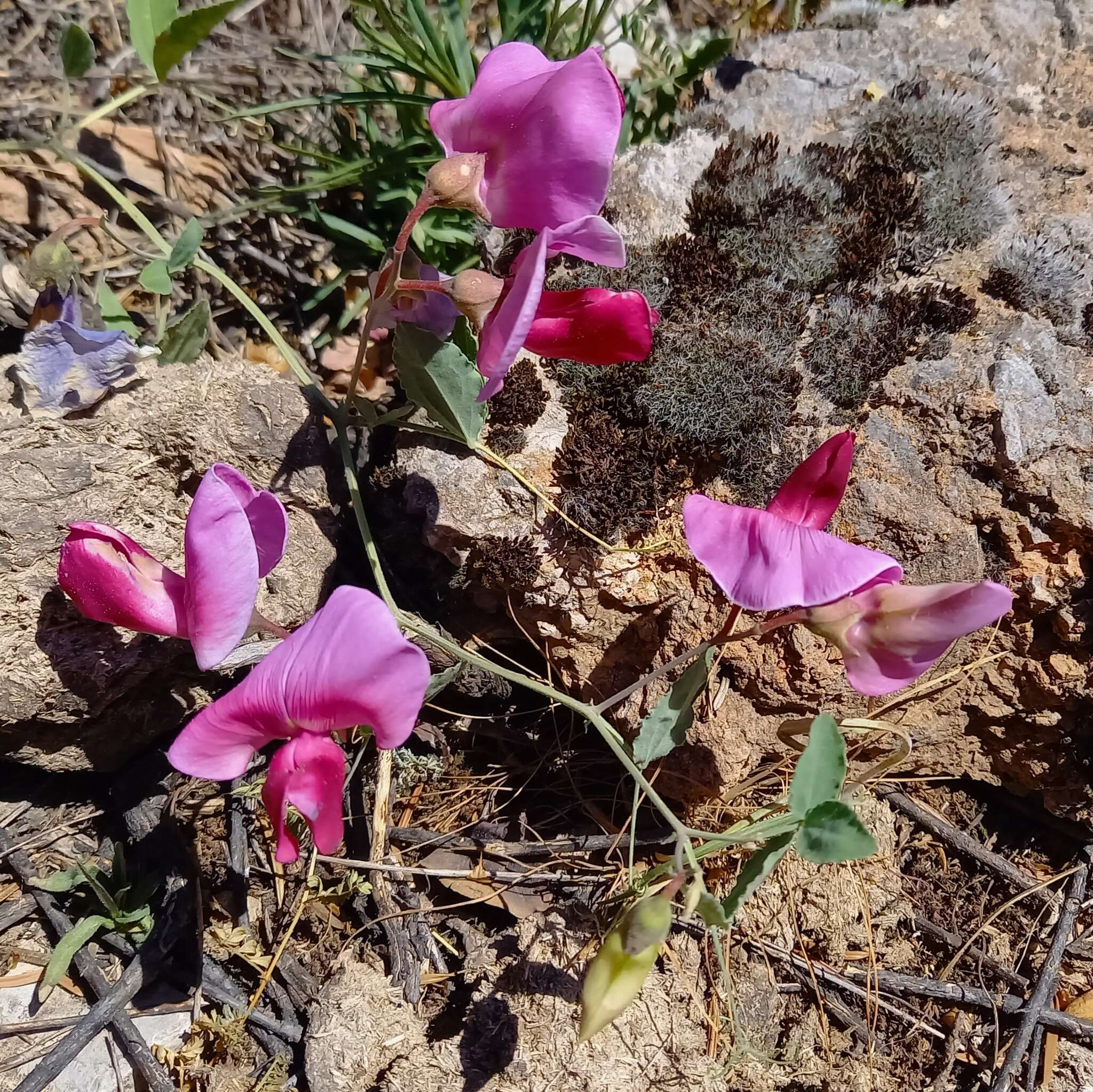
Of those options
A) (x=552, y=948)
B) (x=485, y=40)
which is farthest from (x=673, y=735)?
(x=485, y=40)

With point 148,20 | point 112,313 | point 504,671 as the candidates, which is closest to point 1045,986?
point 504,671

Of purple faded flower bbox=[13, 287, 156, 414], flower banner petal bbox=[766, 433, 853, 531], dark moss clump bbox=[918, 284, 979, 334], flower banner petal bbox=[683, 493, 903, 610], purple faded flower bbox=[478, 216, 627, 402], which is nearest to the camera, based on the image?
purple faded flower bbox=[478, 216, 627, 402]

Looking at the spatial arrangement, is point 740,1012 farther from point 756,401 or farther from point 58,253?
point 58,253

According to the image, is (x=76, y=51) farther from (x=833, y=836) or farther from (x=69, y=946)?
(x=833, y=836)

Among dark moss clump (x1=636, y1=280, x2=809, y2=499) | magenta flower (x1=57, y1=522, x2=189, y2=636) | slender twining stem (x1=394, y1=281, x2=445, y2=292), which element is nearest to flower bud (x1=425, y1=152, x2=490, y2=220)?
slender twining stem (x1=394, y1=281, x2=445, y2=292)

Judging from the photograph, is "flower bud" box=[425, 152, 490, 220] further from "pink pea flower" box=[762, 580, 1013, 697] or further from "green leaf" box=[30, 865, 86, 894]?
"green leaf" box=[30, 865, 86, 894]
